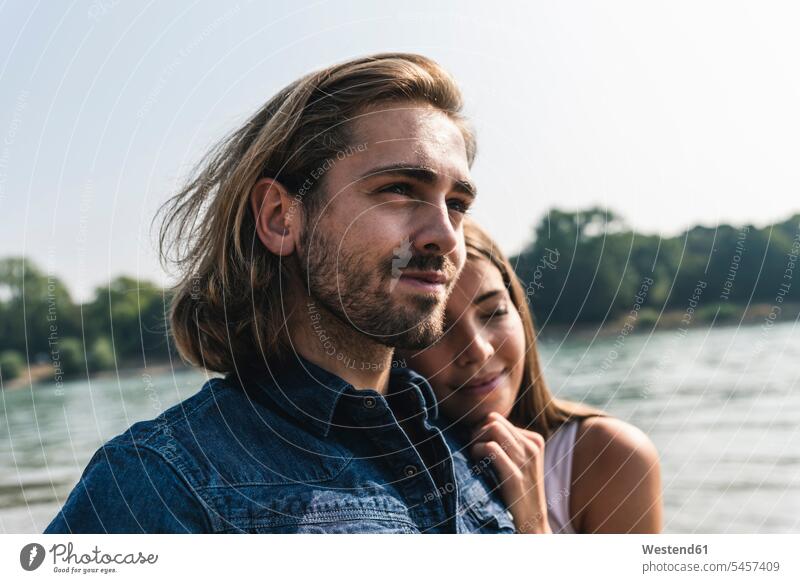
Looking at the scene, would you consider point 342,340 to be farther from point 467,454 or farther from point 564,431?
point 564,431

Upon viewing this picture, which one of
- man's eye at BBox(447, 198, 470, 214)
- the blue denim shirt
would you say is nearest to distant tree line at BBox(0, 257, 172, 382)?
the blue denim shirt

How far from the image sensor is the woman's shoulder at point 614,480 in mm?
2092

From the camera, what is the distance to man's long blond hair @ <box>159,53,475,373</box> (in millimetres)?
1672

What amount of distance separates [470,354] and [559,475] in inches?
16.2

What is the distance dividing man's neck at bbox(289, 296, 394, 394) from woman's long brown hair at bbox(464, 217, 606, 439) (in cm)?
64

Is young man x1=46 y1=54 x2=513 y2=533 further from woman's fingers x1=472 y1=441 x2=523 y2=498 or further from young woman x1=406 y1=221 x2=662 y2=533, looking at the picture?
young woman x1=406 y1=221 x2=662 y2=533

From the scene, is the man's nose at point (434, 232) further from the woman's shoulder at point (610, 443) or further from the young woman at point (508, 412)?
the woman's shoulder at point (610, 443)

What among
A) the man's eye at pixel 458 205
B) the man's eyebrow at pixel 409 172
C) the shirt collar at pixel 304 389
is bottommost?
the shirt collar at pixel 304 389

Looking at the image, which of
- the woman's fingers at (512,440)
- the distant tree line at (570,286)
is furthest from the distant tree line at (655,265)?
the woman's fingers at (512,440)

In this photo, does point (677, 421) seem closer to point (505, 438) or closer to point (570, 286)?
point (570, 286)

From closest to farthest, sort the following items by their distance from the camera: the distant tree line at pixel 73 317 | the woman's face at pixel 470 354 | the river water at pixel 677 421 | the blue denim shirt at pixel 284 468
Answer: the blue denim shirt at pixel 284 468 → the woman's face at pixel 470 354 → the distant tree line at pixel 73 317 → the river water at pixel 677 421
